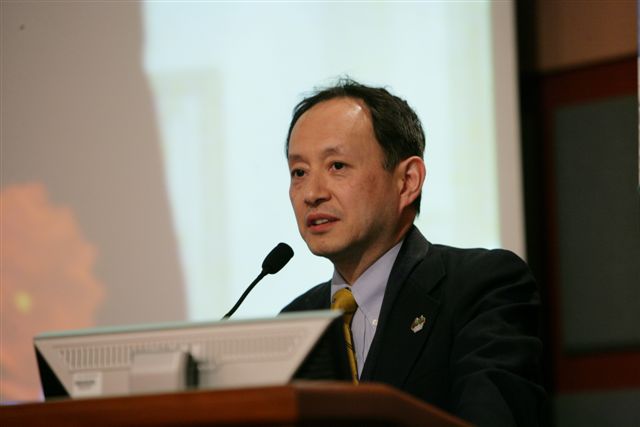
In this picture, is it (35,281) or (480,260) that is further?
(35,281)

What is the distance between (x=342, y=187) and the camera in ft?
8.31

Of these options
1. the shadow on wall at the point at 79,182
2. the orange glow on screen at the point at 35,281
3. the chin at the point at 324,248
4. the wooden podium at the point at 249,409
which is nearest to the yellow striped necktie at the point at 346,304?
the chin at the point at 324,248

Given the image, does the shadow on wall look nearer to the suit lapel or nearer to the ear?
the ear

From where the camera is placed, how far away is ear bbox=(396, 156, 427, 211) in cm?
267

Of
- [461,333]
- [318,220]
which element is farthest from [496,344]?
[318,220]

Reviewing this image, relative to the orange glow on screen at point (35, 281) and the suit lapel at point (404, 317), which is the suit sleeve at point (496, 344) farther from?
the orange glow on screen at point (35, 281)

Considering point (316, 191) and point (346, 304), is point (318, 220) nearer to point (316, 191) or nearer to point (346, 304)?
point (316, 191)

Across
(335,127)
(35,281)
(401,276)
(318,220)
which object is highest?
(335,127)

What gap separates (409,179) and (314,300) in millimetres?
389

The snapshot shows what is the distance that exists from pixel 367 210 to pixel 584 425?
4.22 ft

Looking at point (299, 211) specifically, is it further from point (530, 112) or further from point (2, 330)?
point (2, 330)

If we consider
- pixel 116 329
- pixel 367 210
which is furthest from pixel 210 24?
pixel 116 329

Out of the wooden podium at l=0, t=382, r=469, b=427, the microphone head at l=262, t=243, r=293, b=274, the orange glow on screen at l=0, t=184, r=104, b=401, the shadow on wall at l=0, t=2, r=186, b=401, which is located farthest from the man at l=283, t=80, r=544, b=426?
the orange glow on screen at l=0, t=184, r=104, b=401

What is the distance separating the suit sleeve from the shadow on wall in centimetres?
152
